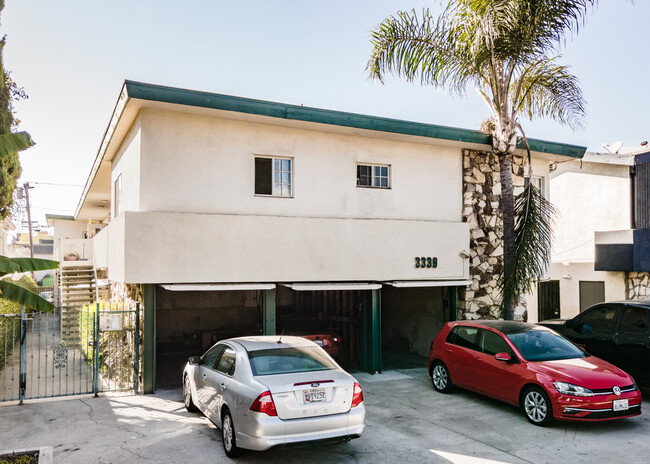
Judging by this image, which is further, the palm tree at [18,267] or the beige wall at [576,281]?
the beige wall at [576,281]

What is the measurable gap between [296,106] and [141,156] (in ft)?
11.7

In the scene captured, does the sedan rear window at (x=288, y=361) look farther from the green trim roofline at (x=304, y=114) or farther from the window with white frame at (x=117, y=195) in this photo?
the window with white frame at (x=117, y=195)

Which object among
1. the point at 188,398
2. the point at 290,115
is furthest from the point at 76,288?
the point at 290,115

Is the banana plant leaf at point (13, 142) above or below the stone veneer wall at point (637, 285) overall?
above

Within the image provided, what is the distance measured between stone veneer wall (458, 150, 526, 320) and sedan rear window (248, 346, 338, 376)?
790cm

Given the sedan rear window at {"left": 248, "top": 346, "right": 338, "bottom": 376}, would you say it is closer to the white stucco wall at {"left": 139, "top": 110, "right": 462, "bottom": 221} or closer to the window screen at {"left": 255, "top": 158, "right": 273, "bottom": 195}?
the white stucco wall at {"left": 139, "top": 110, "right": 462, "bottom": 221}

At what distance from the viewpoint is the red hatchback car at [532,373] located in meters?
7.97

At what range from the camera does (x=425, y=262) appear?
13.4 m

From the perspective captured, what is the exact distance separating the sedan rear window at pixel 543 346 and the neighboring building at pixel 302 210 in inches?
156

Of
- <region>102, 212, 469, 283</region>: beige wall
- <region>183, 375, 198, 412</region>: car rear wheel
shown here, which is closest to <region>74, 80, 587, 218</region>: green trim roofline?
<region>102, 212, 469, 283</region>: beige wall

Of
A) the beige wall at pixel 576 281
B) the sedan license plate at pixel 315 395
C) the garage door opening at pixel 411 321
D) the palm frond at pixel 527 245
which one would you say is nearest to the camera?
the sedan license plate at pixel 315 395

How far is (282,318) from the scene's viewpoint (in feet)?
56.3

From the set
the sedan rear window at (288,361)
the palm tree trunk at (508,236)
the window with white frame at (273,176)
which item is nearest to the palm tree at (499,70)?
the palm tree trunk at (508,236)

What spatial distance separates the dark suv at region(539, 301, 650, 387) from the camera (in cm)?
1000
